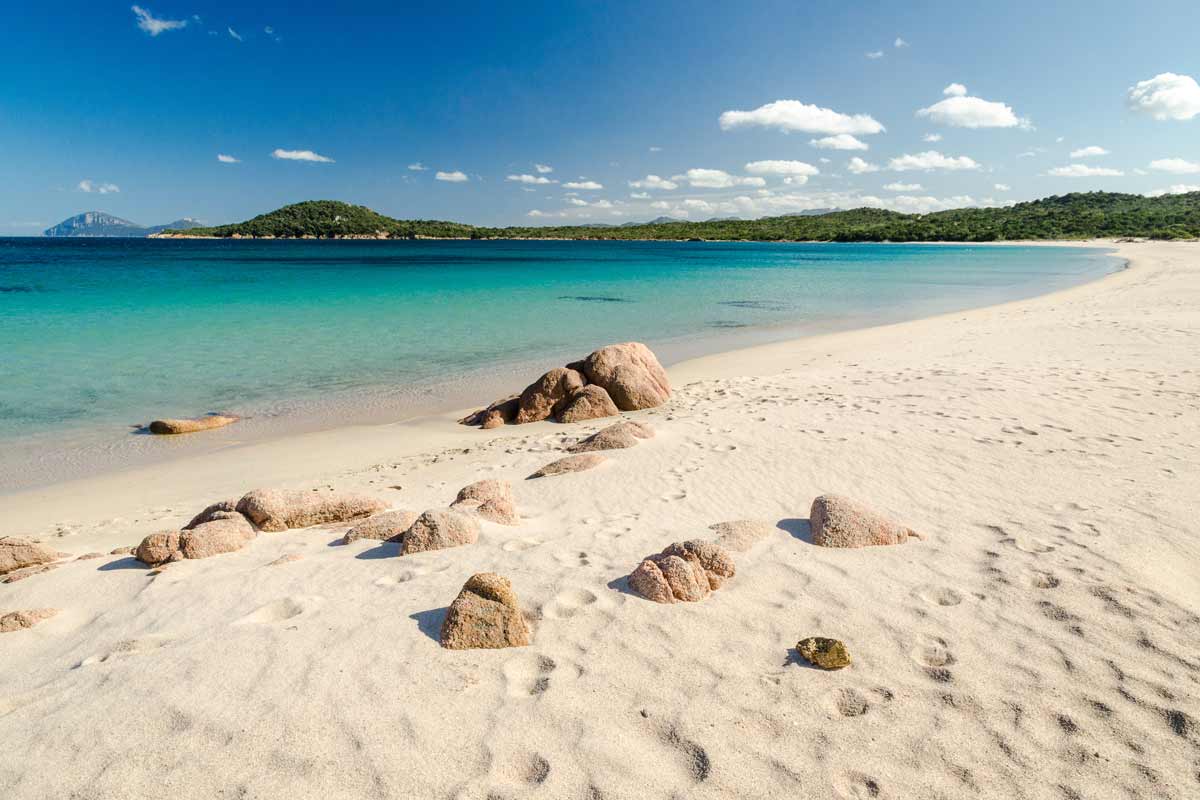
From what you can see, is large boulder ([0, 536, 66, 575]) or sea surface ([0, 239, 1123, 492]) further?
sea surface ([0, 239, 1123, 492])

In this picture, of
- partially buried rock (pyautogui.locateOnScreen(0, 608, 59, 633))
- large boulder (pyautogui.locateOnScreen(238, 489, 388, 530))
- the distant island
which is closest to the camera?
partially buried rock (pyautogui.locateOnScreen(0, 608, 59, 633))

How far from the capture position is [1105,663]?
3129mm

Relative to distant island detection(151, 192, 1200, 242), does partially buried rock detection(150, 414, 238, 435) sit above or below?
below

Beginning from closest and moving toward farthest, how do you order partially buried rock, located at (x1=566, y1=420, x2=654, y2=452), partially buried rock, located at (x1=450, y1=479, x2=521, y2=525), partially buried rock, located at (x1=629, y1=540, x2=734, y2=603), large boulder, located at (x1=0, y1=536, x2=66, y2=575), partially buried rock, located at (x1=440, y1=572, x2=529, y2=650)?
partially buried rock, located at (x1=440, y1=572, x2=529, y2=650), partially buried rock, located at (x1=629, y1=540, x2=734, y2=603), large boulder, located at (x1=0, y1=536, x2=66, y2=575), partially buried rock, located at (x1=450, y1=479, x2=521, y2=525), partially buried rock, located at (x1=566, y1=420, x2=654, y2=452)

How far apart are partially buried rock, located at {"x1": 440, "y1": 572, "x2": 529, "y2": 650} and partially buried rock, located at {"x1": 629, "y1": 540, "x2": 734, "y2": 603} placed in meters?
0.84

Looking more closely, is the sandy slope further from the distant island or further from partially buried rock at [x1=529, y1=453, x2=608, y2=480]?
the distant island

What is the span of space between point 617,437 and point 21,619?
5.47 meters

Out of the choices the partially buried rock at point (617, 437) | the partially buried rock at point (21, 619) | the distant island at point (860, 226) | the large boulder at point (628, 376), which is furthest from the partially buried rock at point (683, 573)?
the distant island at point (860, 226)

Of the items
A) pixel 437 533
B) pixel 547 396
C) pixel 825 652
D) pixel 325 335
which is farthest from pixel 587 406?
pixel 325 335

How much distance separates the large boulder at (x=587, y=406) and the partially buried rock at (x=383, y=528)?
4873mm

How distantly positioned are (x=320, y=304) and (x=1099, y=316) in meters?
28.5

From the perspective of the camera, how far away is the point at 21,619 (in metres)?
4.04

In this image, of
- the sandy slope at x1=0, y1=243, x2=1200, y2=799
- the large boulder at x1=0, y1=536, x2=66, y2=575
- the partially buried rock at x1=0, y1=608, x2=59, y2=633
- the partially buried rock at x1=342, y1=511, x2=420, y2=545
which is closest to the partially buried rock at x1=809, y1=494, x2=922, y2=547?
the sandy slope at x1=0, y1=243, x2=1200, y2=799

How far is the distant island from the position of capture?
96.7 metres
